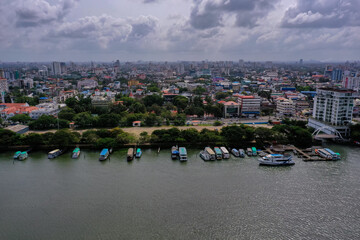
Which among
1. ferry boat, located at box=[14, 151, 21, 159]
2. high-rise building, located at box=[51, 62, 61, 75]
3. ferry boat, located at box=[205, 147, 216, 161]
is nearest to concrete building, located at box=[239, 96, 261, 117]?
ferry boat, located at box=[205, 147, 216, 161]

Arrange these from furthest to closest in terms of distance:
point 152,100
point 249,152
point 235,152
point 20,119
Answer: point 152,100 → point 20,119 → point 249,152 → point 235,152

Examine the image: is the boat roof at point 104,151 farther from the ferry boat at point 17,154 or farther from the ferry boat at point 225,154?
the ferry boat at point 225,154

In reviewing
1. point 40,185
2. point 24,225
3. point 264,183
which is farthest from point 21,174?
point 264,183

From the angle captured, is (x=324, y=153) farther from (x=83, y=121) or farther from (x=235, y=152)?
(x=83, y=121)

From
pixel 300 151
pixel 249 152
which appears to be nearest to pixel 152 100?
pixel 249 152

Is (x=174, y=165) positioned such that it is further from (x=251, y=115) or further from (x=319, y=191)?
(x=251, y=115)
